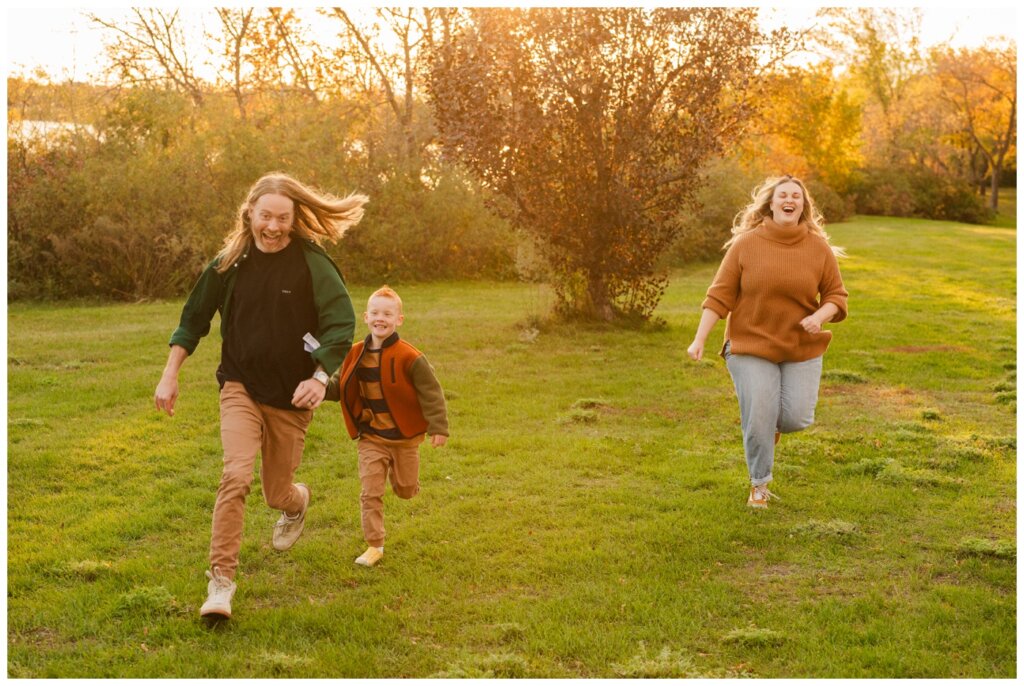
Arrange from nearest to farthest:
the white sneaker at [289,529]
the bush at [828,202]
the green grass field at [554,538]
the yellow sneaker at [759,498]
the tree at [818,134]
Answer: the green grass field at [554,538], the white sneaker at [289,529], the yellow sneaker at [759,498], the tree at [818,134], the bush at [828,202]

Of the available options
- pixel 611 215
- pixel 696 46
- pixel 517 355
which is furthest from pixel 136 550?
pixel 696 46

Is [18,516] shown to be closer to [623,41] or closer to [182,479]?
[182,479]

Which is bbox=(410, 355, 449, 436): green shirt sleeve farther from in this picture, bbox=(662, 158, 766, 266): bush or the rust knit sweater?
bbox=(662, 158, 766, 266): bush

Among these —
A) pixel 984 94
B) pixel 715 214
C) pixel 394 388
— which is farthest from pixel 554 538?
pixel 984 94

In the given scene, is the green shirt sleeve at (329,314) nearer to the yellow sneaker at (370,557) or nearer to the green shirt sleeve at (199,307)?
the green shirt sleeve at (199,307)

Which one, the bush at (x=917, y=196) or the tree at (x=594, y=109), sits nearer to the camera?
the tree at (x=594, y=109)

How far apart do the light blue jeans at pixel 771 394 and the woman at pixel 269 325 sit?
2.83 metres

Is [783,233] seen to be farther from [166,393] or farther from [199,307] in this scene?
[166,393]

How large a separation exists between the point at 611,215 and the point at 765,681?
11302 millimetres

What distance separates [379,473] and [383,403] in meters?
0.42

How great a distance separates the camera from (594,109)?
49.6 ft

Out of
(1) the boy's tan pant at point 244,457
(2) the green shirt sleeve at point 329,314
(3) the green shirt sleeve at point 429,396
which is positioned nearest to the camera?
(1) the boy's tan pant at point 244,457

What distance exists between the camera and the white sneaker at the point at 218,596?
512 cm

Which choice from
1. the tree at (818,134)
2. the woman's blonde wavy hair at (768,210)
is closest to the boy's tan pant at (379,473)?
the woman's blonde wavy hair at (768,210)
